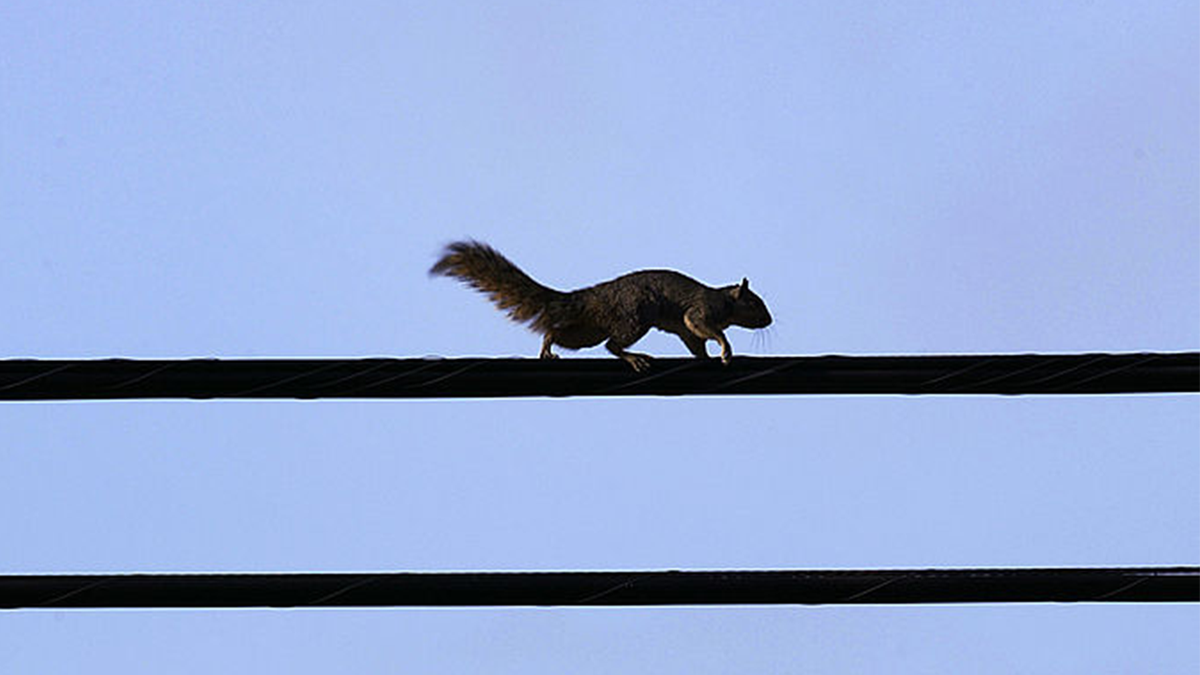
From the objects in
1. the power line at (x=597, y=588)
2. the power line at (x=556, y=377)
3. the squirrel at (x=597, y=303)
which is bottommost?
the power line at (x=597, y=588)

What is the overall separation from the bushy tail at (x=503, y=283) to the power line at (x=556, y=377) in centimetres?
319

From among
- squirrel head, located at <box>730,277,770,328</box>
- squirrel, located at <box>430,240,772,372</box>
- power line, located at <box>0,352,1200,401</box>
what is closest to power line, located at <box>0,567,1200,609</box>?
power line, located at <box>0,352,1200,401</box>

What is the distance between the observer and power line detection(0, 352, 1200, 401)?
6.54 meters

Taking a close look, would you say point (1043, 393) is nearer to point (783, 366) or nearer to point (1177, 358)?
point (1177, 358)

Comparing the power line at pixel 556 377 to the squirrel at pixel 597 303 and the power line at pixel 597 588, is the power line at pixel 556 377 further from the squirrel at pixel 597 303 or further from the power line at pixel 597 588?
the squirrel at pixel 597 303

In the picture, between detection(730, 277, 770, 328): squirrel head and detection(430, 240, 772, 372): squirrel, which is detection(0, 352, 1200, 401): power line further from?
detection(730, 277, 770, 328): squirrel head

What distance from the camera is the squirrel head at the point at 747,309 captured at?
10836 mm

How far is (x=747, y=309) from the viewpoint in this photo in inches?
433

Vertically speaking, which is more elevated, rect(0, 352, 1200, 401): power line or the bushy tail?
the bushy tail

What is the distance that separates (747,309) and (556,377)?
4366 mm

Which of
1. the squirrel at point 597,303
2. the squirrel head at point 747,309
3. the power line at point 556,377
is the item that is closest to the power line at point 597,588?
the power line at point 556,377

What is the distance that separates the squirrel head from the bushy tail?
1107 millimetres

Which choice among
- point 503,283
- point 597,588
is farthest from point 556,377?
point 503,283

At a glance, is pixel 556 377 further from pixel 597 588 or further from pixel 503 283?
pixel 503 283
